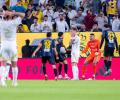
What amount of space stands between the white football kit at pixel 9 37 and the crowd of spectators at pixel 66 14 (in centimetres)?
1288

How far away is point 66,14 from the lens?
3728cm

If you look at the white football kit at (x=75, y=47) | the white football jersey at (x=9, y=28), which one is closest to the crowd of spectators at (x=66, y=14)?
the white football kit at (x=75, y=47)

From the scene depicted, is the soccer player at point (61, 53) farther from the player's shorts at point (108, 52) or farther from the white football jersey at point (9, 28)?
the white football jersey at point (9, 28)

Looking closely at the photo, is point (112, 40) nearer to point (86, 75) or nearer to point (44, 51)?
point (86, 75)

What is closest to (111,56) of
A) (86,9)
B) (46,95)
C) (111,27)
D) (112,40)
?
(112,40)

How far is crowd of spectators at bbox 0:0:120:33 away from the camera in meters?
35.7

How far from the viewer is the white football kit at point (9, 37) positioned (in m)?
21.5

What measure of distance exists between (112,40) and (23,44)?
4.43m

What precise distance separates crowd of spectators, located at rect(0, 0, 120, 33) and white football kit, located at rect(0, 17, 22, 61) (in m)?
12.9

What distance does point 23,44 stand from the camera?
33.7 meters

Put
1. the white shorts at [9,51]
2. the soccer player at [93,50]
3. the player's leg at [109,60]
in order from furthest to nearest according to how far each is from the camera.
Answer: the player's leg at [109,60]
the soccer player at [93,50]
the white shorts at [9,51]

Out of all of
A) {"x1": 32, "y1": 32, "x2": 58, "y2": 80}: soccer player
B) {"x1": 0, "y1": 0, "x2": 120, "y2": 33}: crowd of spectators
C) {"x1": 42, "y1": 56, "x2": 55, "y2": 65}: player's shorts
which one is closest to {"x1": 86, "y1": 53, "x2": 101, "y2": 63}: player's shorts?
{"x1": 42, "y1": 56, "x2": 55, "y2": 65}: player's shorts

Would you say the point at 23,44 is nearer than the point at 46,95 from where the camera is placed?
No

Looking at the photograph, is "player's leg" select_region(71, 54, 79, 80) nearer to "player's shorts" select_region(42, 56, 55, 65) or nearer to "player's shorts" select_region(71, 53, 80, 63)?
"player's shorts" select_region(71, 53, 80, 63)
